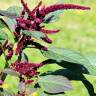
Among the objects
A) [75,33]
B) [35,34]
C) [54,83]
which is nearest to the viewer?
[35,34]

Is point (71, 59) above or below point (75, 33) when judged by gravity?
above

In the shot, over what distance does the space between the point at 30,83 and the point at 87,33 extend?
5.79 m

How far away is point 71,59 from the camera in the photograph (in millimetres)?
1341

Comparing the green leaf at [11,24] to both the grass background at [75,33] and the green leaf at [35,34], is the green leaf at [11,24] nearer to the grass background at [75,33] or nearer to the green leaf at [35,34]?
the green leaf at [35,34]

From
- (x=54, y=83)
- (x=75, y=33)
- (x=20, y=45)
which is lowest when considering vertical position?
(x=75, y=33)

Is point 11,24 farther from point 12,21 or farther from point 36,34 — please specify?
point 36,34

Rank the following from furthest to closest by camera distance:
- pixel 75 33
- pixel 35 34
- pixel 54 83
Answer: pixel 75 33
pixel 54 83
pixel 35 34

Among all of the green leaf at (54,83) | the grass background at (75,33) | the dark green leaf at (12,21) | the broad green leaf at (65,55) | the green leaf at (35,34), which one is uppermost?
the dark green leaf at (12,21)

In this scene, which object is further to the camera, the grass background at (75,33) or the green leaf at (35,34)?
the grass background at (75,33)

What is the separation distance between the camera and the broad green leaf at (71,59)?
1.35 meters

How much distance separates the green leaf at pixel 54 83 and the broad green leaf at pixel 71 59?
52mm

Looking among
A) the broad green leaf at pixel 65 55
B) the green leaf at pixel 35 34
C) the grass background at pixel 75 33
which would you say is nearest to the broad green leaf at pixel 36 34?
the green leaf at pixel 35 34

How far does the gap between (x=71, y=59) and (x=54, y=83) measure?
109mm

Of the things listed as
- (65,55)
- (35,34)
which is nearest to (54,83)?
(65,55)
